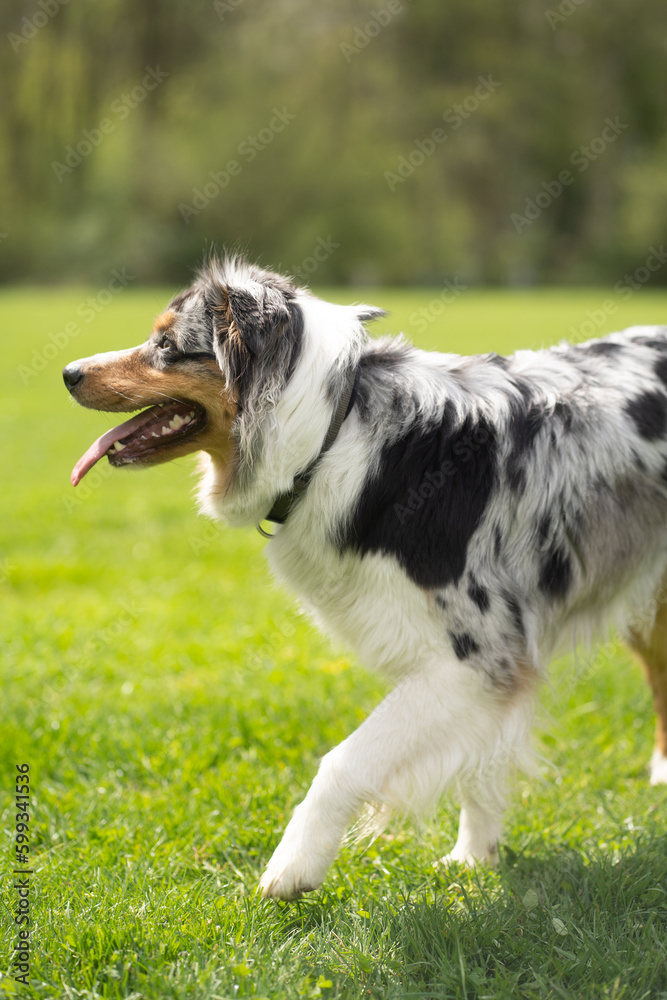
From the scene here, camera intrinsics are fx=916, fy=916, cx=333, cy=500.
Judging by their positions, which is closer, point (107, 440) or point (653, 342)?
point (107, 440)

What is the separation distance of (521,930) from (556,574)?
1.17 m

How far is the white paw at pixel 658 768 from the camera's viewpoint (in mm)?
4051

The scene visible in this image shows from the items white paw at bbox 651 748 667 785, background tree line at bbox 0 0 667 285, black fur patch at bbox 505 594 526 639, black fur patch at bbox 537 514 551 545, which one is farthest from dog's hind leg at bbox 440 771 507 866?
background tree line at bbox 0 0 667 285

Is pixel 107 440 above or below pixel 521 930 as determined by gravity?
above

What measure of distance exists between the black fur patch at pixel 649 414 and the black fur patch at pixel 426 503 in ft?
2.23

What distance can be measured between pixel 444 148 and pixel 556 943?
161 feet

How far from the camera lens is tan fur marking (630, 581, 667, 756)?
13.5ft

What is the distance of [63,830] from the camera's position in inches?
137

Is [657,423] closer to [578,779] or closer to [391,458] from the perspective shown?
[391,458]

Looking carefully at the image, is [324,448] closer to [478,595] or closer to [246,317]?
[246,317]

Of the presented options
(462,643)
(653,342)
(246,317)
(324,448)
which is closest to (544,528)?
(462,643)

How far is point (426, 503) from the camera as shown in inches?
120

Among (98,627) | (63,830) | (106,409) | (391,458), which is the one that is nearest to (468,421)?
(391,458)

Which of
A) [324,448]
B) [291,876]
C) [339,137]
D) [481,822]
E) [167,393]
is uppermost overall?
[339,137]
